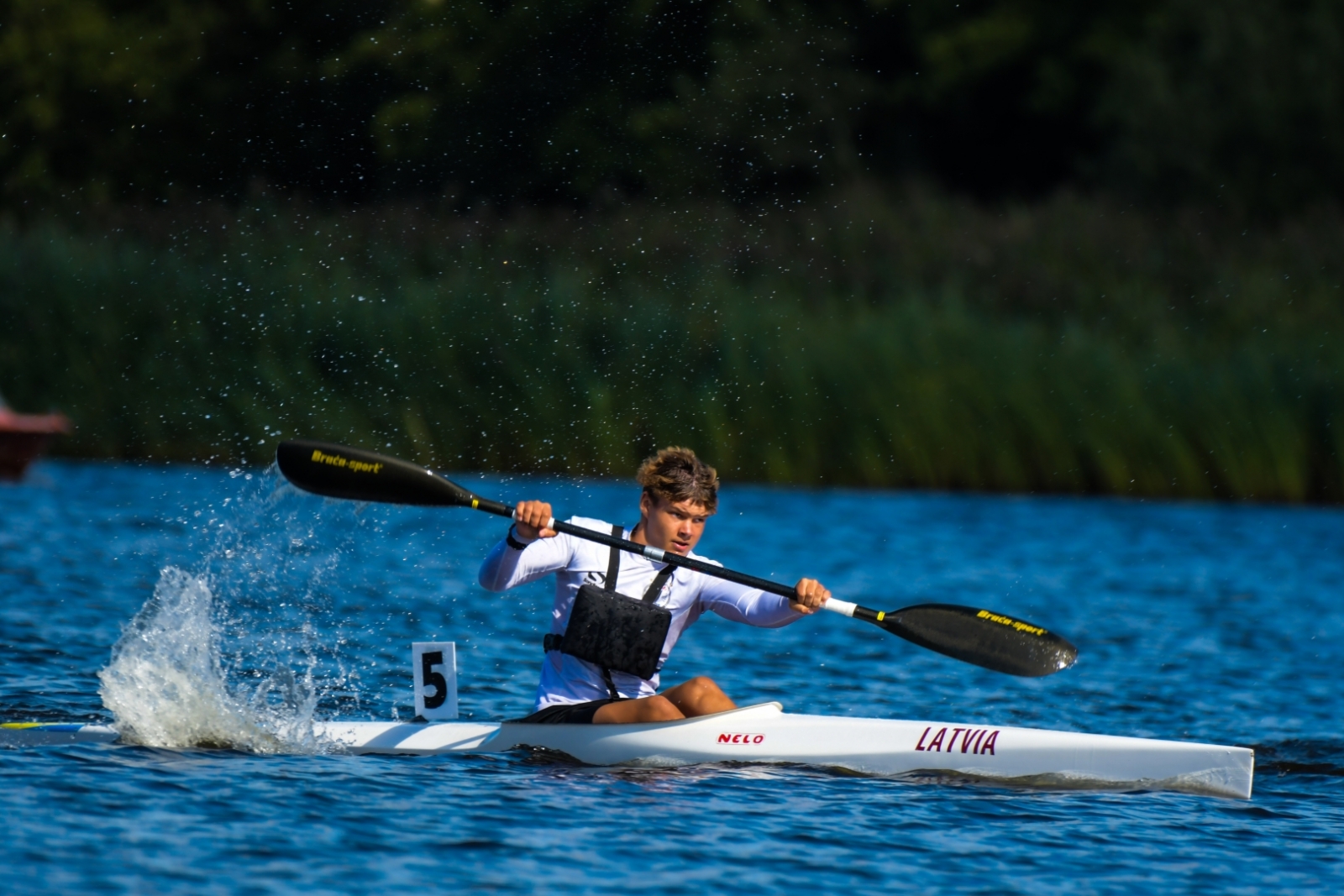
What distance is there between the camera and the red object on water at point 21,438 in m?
15.8

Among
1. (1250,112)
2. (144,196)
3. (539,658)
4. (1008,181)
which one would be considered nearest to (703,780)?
(539,658)

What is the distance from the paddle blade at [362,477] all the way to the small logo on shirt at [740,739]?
1.48 metres

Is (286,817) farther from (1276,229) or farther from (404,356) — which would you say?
(1276,229)

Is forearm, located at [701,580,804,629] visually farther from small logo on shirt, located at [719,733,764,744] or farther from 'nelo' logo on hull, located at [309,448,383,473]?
→ 'nelo' logo on hull, located at [309,448,383,473]

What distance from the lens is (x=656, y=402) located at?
16.6m

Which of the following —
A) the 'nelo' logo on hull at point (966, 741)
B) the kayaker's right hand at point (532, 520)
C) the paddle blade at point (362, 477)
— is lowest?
the 'nelo' logo on hull at point (966, 741)

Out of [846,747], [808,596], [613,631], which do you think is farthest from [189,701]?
[846,747]

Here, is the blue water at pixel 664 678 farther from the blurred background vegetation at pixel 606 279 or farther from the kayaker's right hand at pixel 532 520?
the kayaker's right hand at pixel 532 520

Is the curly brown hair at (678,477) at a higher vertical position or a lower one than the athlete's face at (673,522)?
higher

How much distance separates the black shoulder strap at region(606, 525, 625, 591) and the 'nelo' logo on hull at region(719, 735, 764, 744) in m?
0.66

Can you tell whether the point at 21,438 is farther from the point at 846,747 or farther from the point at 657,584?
the point at 846,747

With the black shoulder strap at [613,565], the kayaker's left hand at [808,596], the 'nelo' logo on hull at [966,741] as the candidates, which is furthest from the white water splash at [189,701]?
the 'nelo' logo on hull at [966,741]

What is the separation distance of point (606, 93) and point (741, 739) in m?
20.2

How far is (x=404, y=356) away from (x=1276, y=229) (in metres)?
16.5
